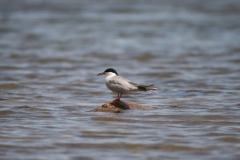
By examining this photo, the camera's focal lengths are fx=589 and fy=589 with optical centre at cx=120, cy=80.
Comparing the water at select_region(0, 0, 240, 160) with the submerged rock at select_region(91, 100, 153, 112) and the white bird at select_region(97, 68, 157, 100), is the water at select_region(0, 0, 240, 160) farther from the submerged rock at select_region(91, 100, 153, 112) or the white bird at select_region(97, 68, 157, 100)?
the white bird at select_region(97, 68, 157, 100)

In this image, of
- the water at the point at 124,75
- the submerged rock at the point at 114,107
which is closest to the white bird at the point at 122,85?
the submerged rock at the point at 114,107

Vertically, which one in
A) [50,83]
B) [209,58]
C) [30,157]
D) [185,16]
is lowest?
[30,157]

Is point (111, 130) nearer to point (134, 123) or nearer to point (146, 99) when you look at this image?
point (134, 123)

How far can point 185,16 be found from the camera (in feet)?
83.3

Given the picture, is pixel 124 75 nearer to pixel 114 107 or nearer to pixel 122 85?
pixel 114 107

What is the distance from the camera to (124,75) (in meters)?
12.8

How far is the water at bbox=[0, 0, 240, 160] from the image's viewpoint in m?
6.46

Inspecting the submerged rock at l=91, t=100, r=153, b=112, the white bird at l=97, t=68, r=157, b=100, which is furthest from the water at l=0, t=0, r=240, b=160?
the white bird at l=97, t=68, r=157, b=100

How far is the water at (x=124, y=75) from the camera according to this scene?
21.2 ft

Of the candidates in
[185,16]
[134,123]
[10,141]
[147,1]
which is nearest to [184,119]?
[134,123]

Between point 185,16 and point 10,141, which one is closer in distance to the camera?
point 10,141

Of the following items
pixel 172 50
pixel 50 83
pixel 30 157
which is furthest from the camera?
pixel 172 50

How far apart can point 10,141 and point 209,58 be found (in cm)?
926

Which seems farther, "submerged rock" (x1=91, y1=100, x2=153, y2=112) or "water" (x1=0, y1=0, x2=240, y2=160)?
"submerged rock" (x1=91, y1=100, x2=153, y2=112)
